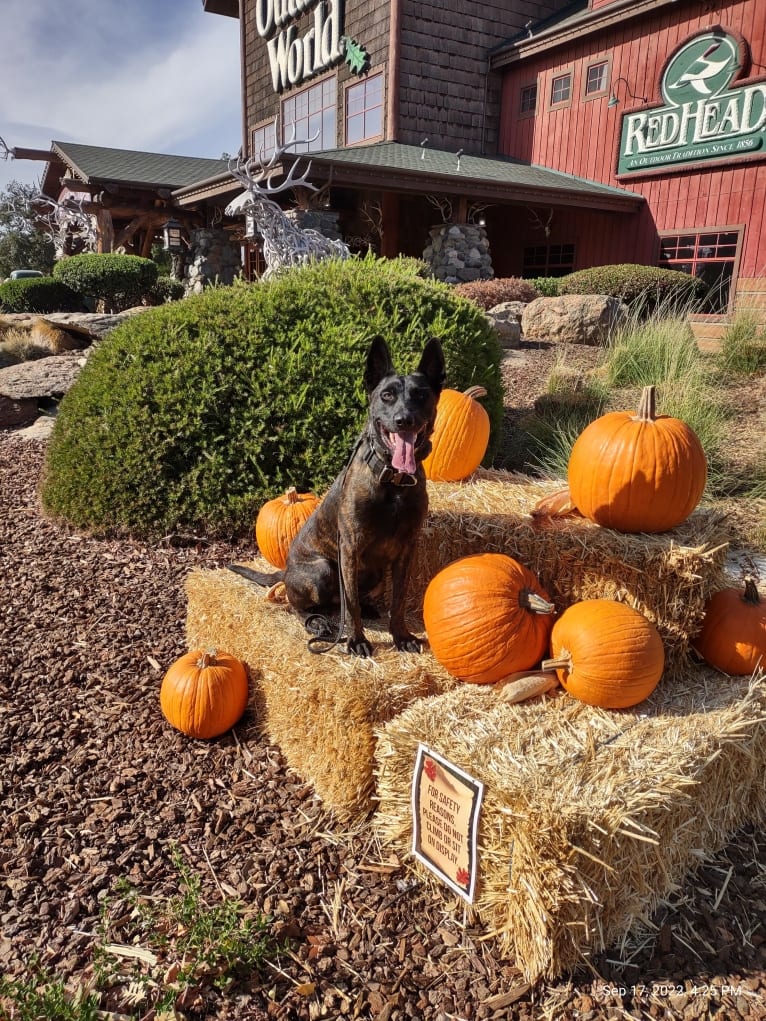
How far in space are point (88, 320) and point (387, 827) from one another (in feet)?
41.5

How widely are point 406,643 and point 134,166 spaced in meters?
25.9

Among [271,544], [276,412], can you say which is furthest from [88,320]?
[271,544]

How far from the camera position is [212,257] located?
19656mm

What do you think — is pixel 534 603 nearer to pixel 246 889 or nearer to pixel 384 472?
pixel 384 472

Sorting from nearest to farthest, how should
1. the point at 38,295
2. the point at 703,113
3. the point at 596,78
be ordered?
the point at 703,113
the point at 596,78
the point at 38,295

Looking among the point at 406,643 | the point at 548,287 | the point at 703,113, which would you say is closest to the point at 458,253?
the point at 548,287

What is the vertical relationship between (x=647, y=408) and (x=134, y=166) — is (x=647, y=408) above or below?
below

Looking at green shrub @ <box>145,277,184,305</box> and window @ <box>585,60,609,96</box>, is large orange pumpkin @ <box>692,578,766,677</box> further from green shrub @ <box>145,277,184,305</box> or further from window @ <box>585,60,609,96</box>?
green shrub @ <box>145,277,184,305</box>

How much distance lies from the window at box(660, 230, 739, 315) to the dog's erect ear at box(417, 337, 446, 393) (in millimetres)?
14199

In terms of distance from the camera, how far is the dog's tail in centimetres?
363

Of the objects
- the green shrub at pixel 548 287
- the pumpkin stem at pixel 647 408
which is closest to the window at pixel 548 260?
the green shrub at pixel 548 287

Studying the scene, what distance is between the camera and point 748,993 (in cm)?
210

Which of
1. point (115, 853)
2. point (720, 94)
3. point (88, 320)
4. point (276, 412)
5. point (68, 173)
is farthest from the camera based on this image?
point (68, 173)

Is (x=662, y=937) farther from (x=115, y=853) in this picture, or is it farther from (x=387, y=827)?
(x=115, y=853)
